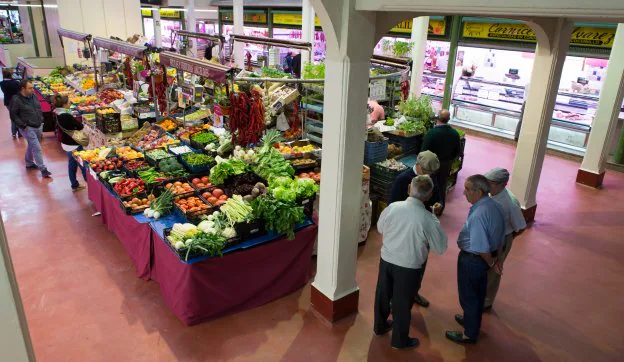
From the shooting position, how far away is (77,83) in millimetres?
12211

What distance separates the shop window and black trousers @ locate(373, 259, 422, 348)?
25833mm

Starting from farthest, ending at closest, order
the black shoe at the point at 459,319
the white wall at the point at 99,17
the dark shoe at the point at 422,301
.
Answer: the white wall at the point at 99,17 < the dark shoe at the point at 422,301 < the black shoe at the point at 459,319

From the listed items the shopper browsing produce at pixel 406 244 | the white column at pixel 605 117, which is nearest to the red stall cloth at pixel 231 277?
the shopper browsing produce at pixel 406 244

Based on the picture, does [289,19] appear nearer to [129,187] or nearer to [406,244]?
[129,187]

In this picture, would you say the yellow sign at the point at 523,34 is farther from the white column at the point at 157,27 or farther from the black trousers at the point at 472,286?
the white column at the point at 157,27

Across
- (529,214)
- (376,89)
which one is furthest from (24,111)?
(529,214)

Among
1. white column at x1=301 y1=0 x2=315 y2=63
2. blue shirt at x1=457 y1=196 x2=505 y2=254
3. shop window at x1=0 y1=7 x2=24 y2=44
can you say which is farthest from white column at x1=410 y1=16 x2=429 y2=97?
shop window at x1=0 y1=7 x2=24 y2=44

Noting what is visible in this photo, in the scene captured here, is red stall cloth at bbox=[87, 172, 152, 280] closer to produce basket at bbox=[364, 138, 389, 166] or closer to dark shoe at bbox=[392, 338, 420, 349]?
dark shoe at bbox=[392, 338, 420, 349]

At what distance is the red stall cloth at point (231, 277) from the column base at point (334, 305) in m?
0.49

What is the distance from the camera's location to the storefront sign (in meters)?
5.90

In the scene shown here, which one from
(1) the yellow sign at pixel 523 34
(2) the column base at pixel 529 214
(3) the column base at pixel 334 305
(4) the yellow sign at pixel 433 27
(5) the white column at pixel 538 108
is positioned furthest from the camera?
(4) the yellow sign at pixel 433 27

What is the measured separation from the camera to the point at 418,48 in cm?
1322

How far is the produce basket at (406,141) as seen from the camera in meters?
8.13

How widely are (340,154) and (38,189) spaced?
6915 mm
